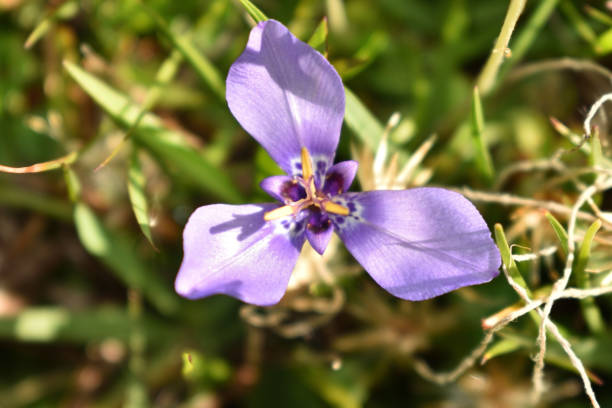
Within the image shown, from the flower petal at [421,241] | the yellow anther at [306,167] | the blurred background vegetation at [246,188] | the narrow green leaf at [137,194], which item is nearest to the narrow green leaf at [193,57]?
the blurred background vegetation at [246,188]

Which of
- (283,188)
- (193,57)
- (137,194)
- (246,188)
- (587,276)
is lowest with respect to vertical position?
(246,188)

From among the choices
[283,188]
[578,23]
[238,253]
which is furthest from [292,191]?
[578,23]

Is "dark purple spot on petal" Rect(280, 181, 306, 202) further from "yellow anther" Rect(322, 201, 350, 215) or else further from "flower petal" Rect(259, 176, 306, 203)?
"yellow anther" Rect(322, 201, 350, 215)

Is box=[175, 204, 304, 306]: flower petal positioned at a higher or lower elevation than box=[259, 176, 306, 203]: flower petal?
lower

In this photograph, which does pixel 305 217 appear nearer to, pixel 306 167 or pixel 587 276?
pixel 306 167

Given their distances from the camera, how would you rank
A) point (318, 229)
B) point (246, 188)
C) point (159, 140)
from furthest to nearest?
point (246, 188), point (159, 140), point (318, 229)

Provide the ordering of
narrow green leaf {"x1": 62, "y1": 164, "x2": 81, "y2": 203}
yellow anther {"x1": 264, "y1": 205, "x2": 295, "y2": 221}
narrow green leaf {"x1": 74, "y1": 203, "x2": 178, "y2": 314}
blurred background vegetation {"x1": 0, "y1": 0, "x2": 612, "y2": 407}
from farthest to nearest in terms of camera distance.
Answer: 1. narrow green leaf {"x1": 74, "y1": 203, "x2": 178, "y2": 314}
2. blurred background vegetation {"x1": 0, "y1": 0, "x2": 612, "y2": 407}
3. narrow green leaf {"x1": 62, "y1": 164, "x2": 81, "y2": 203}
4. yellow anther {"x1": 264, "y1": 205, "x2": 295, "y2": 221}

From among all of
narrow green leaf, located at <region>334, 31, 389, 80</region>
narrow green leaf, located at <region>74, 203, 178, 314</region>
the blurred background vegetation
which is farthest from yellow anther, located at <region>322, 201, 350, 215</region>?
narrow green leaf, located at <region>74, 203, 178, 314</region>
